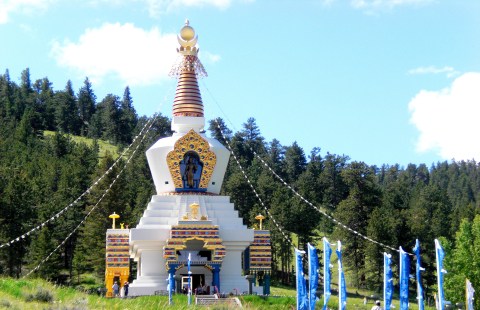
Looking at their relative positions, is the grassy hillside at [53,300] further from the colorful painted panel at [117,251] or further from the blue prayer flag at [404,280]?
the colorful painted panel at [117,251]

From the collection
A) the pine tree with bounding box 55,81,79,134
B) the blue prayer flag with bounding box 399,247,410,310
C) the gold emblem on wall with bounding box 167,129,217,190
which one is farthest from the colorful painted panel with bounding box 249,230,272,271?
the pine tree with bounding box 55,81,79,134

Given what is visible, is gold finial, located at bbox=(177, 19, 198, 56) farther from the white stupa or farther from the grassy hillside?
the grassy hillside

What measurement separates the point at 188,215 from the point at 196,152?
4175 millimetres

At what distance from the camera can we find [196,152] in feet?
133

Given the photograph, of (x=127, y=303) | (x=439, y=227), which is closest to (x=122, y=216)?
(x=439, y=227)

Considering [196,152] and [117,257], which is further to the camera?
[196,152]

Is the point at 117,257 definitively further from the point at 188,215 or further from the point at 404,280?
the point at 404,280

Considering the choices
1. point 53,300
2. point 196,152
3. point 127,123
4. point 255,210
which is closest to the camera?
point 53,300

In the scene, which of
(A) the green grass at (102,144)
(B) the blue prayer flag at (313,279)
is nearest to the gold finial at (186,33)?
(B) the blue prayer flag at (313,279)

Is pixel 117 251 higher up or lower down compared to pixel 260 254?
higher up

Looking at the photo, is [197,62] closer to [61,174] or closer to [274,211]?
[274,211]

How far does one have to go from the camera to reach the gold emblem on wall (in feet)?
131

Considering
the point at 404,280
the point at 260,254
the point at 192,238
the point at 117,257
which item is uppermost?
the point at 192,238

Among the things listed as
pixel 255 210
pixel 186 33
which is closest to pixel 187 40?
pixel 186 33
